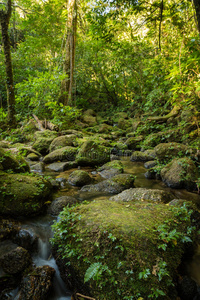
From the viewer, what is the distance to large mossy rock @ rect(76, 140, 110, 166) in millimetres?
7449

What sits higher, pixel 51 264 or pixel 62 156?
pixel 62 156

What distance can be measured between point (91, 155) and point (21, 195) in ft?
13.5

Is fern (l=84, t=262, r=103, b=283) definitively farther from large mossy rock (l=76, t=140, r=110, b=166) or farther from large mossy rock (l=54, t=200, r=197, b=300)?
large mossy rock (l=76, t=140, r=110, b=166)

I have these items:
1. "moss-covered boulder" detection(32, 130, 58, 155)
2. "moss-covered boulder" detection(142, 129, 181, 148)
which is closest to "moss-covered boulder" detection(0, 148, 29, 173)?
"moss-covered boulder" detection(32, 130, 58, 155)

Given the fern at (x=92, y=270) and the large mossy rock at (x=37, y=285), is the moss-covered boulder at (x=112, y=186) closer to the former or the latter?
the large mossy rock at (x=37, y=285)

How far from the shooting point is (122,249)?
216 cm

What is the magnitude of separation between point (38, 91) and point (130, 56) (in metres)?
8.05

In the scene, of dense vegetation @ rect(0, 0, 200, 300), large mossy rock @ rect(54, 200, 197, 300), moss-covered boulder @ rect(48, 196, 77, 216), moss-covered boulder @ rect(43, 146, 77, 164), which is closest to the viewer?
large mossy rock @ rect(54, 200, 197, 300)

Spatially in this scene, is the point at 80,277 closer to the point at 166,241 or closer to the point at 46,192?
the point at 166,241

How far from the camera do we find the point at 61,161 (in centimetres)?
817

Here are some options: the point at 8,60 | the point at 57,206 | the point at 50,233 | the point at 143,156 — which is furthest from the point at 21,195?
the point at 8,60

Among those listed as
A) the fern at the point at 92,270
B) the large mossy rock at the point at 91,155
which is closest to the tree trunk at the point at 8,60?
the large mossy rock at the point at 91,155

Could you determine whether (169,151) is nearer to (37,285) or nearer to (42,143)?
(37,285)

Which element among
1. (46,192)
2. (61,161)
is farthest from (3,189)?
(61,161)
